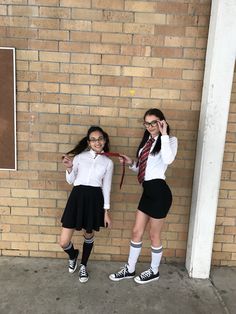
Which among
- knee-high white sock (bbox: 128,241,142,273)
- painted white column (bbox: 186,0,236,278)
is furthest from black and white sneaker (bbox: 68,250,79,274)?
painted white column (bbox: 186,0,236,278)

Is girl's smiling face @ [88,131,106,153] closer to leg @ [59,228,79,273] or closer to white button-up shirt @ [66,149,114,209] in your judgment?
white button-up shirt @ [66,149,114,209]

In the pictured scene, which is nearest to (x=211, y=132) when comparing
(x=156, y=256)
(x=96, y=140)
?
(x=96, y=140)

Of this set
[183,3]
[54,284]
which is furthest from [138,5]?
[54,284]

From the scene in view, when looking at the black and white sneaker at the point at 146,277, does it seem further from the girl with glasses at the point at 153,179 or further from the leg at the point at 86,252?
the leg at the point at 86,252

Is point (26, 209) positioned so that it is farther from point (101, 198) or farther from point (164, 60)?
point (164, 60)

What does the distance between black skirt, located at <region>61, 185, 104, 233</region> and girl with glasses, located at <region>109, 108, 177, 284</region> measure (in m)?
0.42

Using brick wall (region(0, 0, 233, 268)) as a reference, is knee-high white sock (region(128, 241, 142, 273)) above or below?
below

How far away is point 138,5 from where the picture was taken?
3.40 m

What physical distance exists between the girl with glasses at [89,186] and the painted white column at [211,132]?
93 centimetres

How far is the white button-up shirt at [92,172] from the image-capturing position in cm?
336

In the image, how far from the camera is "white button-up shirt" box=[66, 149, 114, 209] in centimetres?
336

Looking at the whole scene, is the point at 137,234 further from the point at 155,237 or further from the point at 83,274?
the point at 83,274

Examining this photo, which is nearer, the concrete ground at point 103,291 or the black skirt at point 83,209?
the concrete ground at point 103,291

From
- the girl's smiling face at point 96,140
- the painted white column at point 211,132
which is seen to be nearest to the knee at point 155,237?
the painted white column at point 211,132
